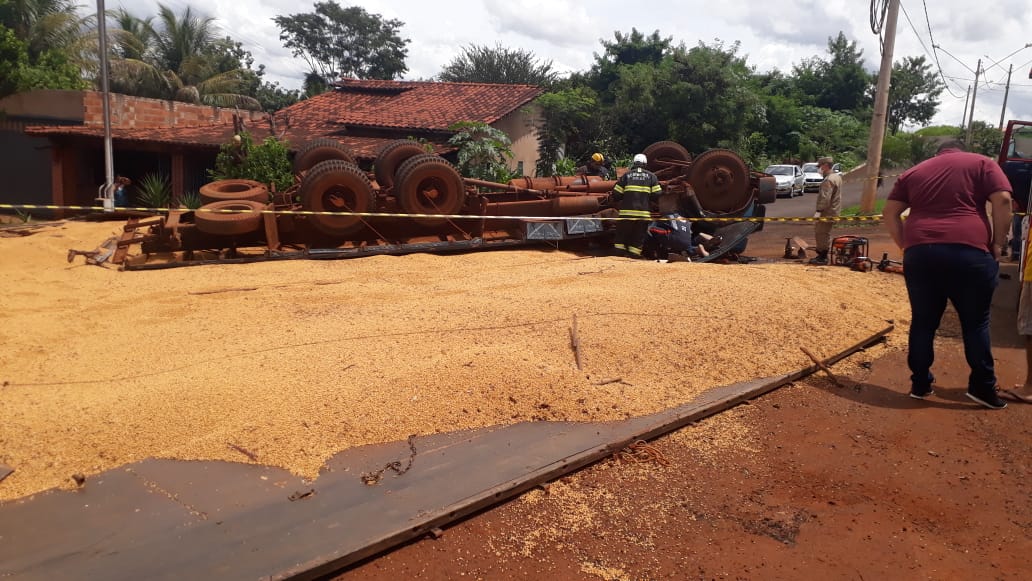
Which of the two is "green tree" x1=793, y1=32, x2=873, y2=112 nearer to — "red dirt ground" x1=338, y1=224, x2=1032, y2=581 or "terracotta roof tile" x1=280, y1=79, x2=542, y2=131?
"terracotta roof tile" x1=280, y1=79, x2=542, y2=131

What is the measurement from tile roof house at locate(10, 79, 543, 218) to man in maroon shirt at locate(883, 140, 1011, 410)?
15069mm

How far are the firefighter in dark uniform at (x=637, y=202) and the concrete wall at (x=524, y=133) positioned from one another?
12.7 metres

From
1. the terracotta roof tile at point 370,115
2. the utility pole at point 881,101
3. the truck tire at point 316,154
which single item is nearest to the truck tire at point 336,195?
the truck tire at point 316,154

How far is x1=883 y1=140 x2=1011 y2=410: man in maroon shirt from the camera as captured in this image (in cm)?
495

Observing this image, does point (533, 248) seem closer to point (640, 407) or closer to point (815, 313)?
point (815, 313)

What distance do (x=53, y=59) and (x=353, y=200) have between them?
2016 centimetres

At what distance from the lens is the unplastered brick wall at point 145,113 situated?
21875 mm

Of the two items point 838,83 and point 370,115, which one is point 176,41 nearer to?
point 370,115

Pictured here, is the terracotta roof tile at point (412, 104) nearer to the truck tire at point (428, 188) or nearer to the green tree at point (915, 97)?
the truck tire at point (428, 188)

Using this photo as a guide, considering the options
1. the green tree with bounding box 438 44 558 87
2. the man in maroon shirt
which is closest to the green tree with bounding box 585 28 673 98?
the green tree with bounding box 438 44 558 87

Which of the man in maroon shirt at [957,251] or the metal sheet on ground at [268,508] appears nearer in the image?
the metal sheet on ground at [268,508]

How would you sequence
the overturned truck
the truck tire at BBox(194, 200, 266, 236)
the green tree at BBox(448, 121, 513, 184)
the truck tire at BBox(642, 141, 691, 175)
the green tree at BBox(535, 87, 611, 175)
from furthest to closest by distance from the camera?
the green tree at BBox(535, 87, 611, 175), the green tree at BBox(448, 121, 513, 184), the truck tire at BBox(642, 141, 691, 175), the overturned truck, the truck tire at BBox(194, 200, 266, 236)

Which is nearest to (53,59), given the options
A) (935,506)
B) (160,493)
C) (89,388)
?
(89,388)

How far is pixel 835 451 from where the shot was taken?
4395mm
